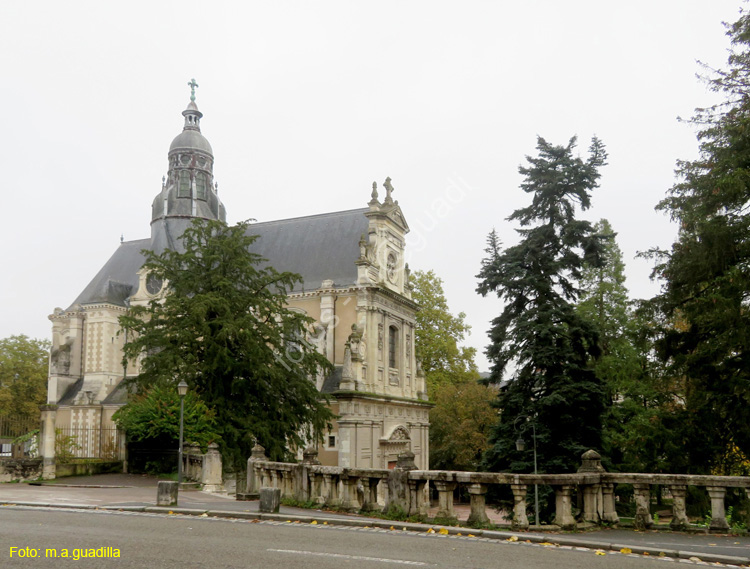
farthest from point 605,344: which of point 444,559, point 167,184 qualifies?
point 167,184

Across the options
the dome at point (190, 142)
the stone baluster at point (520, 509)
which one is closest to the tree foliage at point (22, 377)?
the dome at point (190, 142)

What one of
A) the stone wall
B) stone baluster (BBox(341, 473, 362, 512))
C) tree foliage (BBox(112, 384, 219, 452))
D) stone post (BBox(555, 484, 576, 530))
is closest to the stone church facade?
the stone wall

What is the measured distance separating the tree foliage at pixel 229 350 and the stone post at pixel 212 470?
142 centimetres

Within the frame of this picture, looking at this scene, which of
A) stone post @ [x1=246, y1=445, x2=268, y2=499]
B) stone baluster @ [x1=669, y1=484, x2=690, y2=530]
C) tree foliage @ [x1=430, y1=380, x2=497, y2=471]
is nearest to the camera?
stone baluster @ [x1=669, y1=484, x2=690, y2=530]

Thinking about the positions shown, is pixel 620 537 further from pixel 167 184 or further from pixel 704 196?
pixel 167 184

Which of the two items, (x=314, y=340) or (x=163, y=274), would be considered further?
(x=314, y=340)

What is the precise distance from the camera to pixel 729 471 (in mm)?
23672

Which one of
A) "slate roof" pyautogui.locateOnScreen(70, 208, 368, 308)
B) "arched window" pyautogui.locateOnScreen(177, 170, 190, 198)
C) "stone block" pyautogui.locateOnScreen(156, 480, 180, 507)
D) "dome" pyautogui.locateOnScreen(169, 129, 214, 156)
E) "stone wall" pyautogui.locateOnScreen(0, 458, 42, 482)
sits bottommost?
"stone wall" pyautogui.locateOnScreen(0, 458, 42, 482)

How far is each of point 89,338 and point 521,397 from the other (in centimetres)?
3006

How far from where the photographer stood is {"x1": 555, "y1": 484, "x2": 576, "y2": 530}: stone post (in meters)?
12.8

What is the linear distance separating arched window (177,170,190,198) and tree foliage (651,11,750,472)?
34368 mm

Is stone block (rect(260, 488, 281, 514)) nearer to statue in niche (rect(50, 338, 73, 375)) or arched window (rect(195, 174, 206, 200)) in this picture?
statue in niche (rect(50, 338, 73, 375))

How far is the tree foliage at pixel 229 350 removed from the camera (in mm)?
28047

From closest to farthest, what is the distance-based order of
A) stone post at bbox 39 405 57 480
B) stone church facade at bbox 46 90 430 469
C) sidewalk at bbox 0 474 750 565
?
1. sidewalk at bbox 0 474 750 565
2. stone post at bbox 39 405 57 480
3. stone church facade at bbox 46 90 430 469
